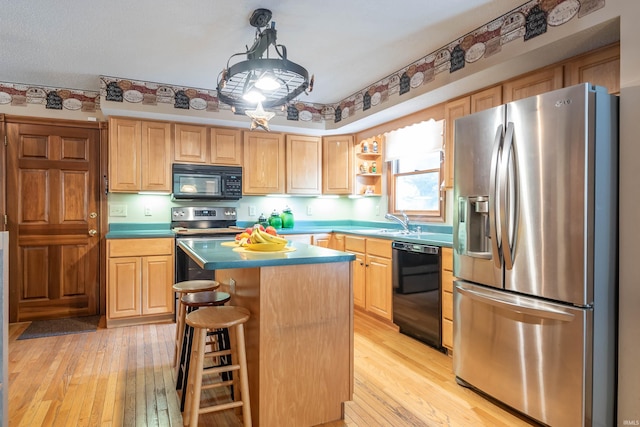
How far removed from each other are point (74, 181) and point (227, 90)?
6.68 feet

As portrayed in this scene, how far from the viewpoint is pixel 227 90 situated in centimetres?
342

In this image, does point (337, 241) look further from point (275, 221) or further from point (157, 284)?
point (157, 284)

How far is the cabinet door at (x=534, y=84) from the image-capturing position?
245 centimetres

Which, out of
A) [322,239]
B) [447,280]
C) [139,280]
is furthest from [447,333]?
[139,280]

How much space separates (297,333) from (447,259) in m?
1.49

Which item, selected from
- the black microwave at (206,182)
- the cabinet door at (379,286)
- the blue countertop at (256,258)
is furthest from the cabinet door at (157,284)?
the cabinet door at (379,286)

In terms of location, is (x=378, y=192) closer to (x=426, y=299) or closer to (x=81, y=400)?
(x=426, y=299)

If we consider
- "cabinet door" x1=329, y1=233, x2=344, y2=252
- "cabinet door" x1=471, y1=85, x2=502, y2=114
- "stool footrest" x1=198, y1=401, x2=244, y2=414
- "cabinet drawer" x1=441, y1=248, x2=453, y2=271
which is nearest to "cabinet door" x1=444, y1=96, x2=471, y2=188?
"cabinet door" x1=471, y1=85, x2=502, y2=114

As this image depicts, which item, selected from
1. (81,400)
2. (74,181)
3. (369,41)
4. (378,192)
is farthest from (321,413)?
(74,181)

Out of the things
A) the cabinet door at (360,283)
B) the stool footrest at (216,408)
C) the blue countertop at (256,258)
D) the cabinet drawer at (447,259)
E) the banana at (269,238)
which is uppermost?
the banana at (269,238)

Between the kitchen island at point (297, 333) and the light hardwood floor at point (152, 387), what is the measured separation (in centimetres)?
21

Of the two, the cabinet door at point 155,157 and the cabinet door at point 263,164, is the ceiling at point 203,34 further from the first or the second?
the cabinet door at point 263,164

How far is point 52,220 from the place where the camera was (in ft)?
13.1

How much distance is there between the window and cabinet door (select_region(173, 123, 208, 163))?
2.11 metres
